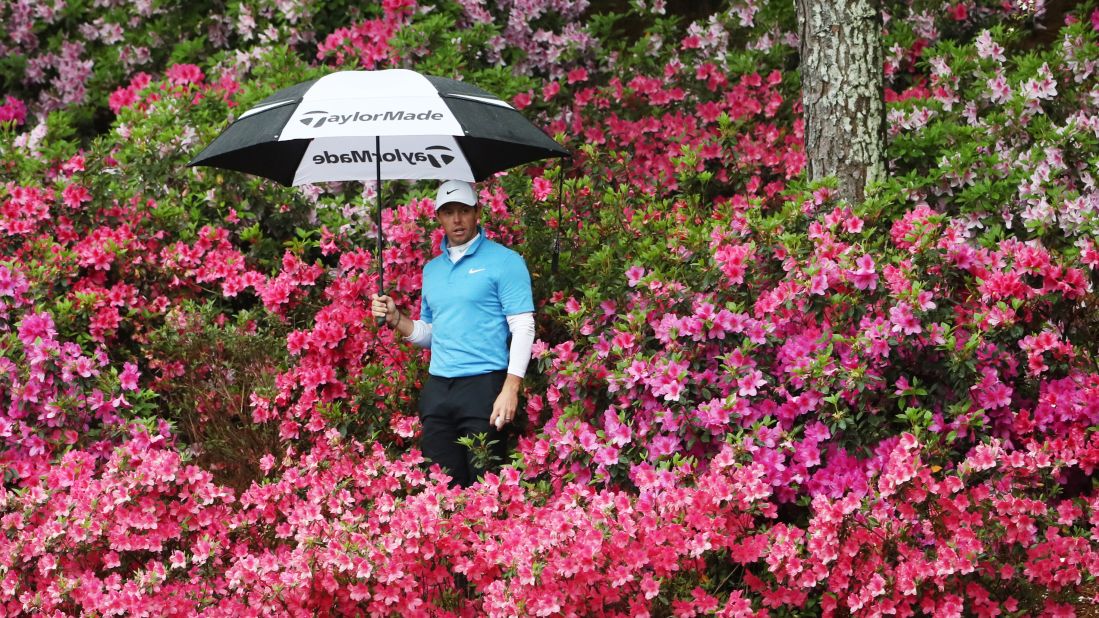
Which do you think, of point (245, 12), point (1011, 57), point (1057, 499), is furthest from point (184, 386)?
point (1011, 57)

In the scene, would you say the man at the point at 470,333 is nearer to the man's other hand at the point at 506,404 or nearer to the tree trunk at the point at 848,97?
the man's other hand at the point at 506,404

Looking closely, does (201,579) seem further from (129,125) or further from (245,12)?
(245,12)

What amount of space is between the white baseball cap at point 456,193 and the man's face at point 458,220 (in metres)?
0.03

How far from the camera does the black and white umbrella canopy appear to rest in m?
4.02

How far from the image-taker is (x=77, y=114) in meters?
8.21

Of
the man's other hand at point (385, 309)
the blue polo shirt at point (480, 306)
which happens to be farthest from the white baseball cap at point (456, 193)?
the man's other hand at point (385, 309)

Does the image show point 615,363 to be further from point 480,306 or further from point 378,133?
point 378,133

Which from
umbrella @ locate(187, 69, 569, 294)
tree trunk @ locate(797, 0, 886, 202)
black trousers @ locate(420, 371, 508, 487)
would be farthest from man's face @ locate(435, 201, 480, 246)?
tree trunk @ locate(797, 0, 886, 202)

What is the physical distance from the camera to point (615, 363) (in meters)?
4.31

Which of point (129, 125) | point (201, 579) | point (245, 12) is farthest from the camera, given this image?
point (245, 12)

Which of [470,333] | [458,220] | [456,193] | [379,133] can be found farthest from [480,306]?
[379,133]

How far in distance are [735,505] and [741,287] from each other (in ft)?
3.63

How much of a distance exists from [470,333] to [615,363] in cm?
59

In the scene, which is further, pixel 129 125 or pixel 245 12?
pixel 245 12
